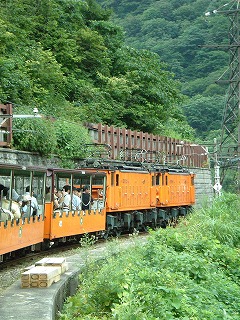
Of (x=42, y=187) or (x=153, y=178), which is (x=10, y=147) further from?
(x=153, y=178)

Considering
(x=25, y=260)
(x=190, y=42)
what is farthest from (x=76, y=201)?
(x=190, y=42)

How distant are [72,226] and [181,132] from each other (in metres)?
31.7

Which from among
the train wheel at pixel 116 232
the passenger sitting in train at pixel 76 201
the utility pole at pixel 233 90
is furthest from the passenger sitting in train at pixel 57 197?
the utility pole at pixel 233 90

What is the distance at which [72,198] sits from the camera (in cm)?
2170

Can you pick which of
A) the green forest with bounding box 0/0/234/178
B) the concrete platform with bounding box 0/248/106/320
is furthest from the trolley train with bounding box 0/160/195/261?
the green forest with bounding box 0/0/234/178

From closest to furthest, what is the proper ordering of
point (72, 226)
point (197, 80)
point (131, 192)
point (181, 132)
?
point (72, 226)
point (131, 192)
point (181, 132)
point (197, 80)

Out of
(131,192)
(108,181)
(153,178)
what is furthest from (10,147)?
(153,178)

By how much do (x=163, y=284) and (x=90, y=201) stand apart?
1256 cm

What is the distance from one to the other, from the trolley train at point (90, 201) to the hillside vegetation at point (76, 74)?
9.86 feet

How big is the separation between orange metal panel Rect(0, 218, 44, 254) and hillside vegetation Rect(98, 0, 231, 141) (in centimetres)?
4261

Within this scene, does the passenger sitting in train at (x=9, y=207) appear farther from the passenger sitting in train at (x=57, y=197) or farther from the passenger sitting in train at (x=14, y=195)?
the passenger sitting in train at (x=57, y=197)

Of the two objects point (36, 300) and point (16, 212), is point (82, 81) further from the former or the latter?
point (36, 300)

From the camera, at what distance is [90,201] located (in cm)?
2342

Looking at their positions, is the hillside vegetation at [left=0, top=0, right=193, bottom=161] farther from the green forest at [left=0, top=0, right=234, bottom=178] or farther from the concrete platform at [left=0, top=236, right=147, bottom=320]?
the concrete platform at [left=0, top=236, right=147, bottom=320]
